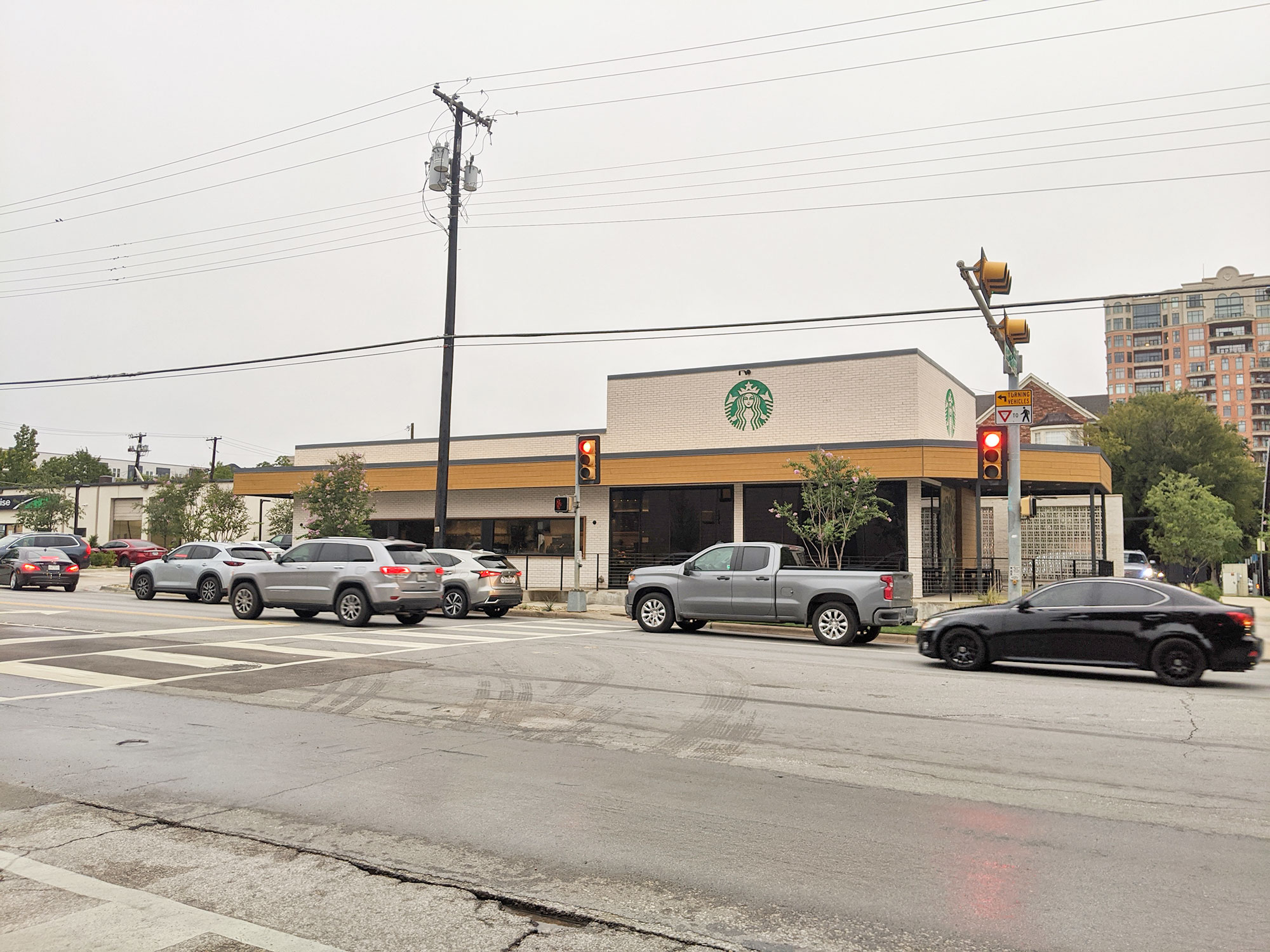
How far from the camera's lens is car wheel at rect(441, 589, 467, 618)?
21625mm

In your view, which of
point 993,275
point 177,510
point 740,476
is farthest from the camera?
point 177,510

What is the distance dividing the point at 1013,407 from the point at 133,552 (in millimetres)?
41482

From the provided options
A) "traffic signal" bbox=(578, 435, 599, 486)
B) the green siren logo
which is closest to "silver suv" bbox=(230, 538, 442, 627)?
"traffic signal" bbox=(578, 435, 599, 486)

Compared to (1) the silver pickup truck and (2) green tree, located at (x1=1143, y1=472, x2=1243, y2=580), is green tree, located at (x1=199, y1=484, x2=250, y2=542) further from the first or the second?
(2) green tree, located at (x1=1143, y1=472, x2=1243, y2=580)

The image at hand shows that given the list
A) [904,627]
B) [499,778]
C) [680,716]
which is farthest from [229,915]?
[904,627]

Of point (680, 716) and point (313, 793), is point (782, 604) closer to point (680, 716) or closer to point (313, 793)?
point (680, 716)

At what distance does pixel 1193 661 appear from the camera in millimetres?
11938

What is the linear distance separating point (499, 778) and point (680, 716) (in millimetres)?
2815

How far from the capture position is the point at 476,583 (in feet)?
71.3

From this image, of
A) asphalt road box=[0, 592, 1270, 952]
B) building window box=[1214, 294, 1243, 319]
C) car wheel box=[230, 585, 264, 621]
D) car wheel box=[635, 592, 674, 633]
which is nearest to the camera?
asphalt road box=[0, 592, 1270, 952]

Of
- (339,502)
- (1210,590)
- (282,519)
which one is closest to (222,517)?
(282,519)

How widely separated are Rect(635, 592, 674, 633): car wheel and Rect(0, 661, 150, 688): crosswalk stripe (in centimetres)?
951

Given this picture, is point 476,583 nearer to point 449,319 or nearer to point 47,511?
point 449,319

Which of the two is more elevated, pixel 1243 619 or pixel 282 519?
pixel 282 519
